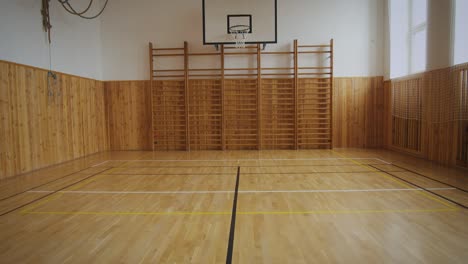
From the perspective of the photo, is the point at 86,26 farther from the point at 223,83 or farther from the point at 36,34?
the point at 223,83

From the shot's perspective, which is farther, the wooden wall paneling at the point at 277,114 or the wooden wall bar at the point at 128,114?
the wooden wall bar at the point at 128,114

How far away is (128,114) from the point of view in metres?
8.63

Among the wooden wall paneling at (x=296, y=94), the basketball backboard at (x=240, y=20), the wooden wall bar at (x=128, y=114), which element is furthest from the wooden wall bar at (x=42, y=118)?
the wooden wall paneling at (x=296, y=94)

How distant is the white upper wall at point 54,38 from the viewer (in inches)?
207

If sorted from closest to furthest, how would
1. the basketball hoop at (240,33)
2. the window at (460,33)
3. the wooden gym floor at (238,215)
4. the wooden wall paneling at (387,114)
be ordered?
the wooden gym floor at (238,215) → the window at (460,33) → the basketball hoop at (240,33) → the wooden wall paneling at (387,114)

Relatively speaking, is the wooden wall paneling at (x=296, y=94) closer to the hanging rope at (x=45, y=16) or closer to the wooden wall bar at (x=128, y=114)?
the wooden wall bar at (x=128, y=114)

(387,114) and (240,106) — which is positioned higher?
(240,106)

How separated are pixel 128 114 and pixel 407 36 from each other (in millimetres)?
8316

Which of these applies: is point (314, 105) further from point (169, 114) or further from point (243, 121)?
point (169, 114)

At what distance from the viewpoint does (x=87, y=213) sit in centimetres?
332

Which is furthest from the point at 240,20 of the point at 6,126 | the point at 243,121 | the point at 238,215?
the point at 238,215

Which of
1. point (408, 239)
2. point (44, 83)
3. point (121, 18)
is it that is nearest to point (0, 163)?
point (44, 83)

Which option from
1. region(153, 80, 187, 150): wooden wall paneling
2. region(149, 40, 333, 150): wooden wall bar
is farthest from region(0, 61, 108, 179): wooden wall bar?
region(149, 40, 333, 150): wooden wall bar

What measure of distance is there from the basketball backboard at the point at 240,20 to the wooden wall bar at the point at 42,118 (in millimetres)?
3733
